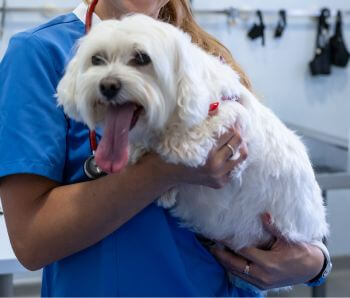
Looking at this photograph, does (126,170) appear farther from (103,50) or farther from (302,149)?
(302,149)

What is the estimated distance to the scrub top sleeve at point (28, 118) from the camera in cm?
89

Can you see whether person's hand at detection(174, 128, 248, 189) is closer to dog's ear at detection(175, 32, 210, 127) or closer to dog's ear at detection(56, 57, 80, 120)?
dog's ear at detection(175, 32, 210, 127)

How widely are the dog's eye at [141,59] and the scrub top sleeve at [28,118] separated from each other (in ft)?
0.55

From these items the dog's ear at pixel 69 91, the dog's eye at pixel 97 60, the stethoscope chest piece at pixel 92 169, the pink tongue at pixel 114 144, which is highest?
the dog's eye at pixel 97 60

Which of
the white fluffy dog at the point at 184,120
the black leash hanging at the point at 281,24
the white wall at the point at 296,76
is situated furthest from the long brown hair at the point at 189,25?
the black leash hanging at the point at 281,24

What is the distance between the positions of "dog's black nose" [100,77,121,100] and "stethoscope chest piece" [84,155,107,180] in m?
0.13

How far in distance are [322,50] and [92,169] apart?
2620mm

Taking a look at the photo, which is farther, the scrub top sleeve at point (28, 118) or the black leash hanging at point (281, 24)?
the black leash hanging at point (281, 24)

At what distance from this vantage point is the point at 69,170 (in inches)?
37.7

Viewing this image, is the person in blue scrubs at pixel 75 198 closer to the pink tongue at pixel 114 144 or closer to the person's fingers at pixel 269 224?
the pink tongue at pixel 114 144

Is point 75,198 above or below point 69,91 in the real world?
below

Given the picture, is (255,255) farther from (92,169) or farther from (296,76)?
(296,76)

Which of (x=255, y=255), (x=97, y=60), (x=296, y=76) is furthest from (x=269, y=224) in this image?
(x=296, y=76)

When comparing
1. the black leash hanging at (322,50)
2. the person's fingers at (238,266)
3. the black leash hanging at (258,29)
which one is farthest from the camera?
the black leash hanging at (322,50)
